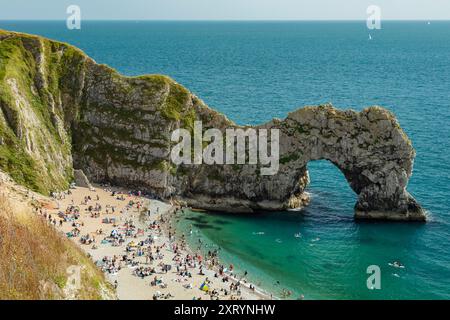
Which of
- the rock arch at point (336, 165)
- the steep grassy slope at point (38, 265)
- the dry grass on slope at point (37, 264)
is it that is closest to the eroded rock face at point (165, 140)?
the rock arch at point (336, 165)

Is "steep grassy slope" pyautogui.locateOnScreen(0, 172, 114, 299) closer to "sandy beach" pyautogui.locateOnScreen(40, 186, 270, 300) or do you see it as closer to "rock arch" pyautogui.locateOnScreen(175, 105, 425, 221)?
"sandy beach" pyautogui.locateOnScreen(40, 186, 270, 300)

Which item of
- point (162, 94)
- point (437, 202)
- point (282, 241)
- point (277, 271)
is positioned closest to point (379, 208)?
point (437, 202)

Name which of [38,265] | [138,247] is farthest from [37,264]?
[138,247]

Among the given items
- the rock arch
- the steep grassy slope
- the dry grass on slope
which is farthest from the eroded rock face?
the dry grass on slope

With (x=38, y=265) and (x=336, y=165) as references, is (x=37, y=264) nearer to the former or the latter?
(x=38, y=265)

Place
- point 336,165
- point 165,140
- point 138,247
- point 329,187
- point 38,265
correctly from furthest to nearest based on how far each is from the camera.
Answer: point 329,187, point 165,140, point 336,165, point 138,247, point 38,265

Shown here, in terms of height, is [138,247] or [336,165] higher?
[336,165]
